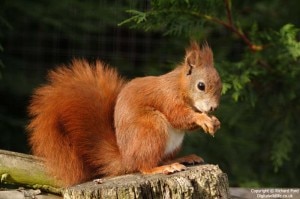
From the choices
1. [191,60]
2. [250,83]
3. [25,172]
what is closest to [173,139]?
[191,60]

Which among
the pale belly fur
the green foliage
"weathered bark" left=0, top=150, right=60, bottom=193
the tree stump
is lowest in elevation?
the tree stump

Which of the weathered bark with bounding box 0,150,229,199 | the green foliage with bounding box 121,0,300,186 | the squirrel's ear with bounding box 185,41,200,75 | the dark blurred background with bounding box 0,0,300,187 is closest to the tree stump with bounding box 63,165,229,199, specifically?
the weathered bark with bounding box 0,150,229,199

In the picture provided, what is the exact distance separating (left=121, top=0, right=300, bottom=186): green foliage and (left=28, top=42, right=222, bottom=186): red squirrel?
1.62ft

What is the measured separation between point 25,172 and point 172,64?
4.14ft

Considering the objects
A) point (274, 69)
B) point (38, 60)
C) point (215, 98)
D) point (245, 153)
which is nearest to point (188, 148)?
point (245, 153)

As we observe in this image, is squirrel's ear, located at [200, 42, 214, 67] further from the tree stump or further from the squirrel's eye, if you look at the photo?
the tree stump

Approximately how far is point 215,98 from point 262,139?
181cm

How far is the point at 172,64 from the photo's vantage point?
3.75m

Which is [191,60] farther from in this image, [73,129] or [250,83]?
[250,83]

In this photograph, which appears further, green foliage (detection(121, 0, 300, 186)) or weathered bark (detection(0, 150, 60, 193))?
green foliage (detection(121, 0, 300, 186))

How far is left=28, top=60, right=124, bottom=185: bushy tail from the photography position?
2.58 m

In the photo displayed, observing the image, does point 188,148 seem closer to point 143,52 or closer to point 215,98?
point 143,52

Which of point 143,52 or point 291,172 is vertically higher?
point 143,52

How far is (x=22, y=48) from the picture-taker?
4.72 meters
